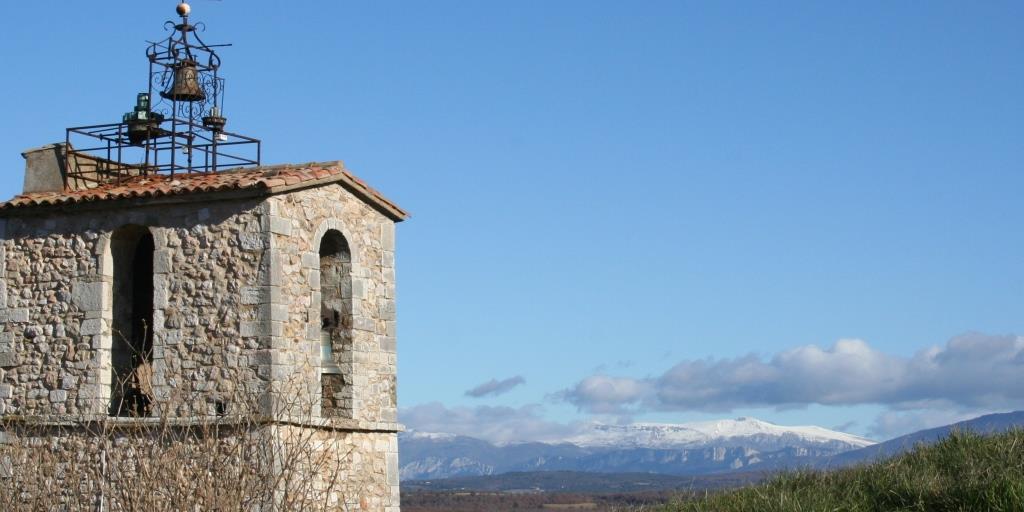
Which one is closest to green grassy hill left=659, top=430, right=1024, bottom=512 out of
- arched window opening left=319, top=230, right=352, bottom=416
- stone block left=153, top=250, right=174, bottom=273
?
arched window opening left=319, top=230, right=352, bottom=416

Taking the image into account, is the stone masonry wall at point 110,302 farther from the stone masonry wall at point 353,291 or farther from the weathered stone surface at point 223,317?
the stone masonry wall at point 353,291

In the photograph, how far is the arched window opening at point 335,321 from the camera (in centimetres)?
1989

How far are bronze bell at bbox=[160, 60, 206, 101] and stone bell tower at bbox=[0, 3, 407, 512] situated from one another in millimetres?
19

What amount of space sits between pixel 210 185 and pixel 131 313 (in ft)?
7.31

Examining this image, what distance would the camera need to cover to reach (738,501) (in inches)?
592

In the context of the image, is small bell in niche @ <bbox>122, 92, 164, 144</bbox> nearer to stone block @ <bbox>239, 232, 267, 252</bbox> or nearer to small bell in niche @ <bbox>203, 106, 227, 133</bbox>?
small bell in niche @ <bbox>203, 106, 227, 133</bbox>

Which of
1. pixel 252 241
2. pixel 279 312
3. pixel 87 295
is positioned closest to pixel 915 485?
pixel 279 312

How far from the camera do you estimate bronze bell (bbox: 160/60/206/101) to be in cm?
2088

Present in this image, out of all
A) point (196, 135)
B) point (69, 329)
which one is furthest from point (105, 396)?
point (196, 135)

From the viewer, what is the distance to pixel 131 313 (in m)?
19.8

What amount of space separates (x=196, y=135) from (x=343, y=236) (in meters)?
2.58

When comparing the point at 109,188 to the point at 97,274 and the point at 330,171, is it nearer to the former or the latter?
the point at 97,274

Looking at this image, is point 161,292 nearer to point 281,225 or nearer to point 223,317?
point 223,317

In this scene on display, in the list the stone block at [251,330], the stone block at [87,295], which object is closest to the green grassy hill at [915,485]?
the stone block at [251,330]
